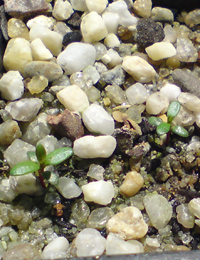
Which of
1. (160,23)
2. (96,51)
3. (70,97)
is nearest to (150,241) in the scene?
(70,97)

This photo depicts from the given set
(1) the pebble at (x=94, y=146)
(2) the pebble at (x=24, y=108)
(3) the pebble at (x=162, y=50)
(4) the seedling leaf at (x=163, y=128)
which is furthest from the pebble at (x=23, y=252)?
(3) the pebble at (x=162, y=50)

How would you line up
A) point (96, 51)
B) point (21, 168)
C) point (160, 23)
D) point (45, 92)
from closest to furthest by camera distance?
point (21, 168)
point (45, 92)
point (96, 51)
point (160, 23)

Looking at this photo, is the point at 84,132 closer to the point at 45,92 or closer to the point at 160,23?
the point at 45,92

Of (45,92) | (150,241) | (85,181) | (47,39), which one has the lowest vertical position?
(150,241)

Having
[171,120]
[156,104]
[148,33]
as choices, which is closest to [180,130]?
[171,120]

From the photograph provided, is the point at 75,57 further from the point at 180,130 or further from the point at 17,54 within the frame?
the point at 180,130

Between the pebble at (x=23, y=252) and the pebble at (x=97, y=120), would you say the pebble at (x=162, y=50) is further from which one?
the pebble at (x=23, y=252)
